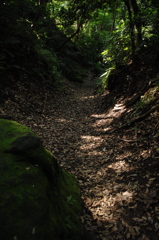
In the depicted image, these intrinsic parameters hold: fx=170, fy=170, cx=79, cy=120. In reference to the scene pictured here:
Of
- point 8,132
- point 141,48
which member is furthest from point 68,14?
point 8,132

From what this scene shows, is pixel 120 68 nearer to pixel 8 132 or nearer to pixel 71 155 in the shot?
pixel 71 155

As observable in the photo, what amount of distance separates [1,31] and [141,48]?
7.20m

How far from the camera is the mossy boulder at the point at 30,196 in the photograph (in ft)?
5.75

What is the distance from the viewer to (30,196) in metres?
2.00

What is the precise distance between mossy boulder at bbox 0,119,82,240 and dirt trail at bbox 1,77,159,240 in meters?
0.48

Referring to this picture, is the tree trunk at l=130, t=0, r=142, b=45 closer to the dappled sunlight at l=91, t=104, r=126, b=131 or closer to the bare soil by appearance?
the bare soil

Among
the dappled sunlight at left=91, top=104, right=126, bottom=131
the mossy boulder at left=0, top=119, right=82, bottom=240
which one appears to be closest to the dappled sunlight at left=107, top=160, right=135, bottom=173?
the mossy boulder at left=0, top=119, right=82, bottom=240

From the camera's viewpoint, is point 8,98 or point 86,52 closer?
point 8,98

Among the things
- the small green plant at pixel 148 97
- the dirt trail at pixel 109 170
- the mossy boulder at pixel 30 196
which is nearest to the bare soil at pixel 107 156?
the dirt trail at pixel 109 170

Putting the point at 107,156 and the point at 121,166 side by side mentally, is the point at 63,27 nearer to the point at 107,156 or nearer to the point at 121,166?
the point at 107,156

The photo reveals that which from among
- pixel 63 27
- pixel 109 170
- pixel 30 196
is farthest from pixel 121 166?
pixel 63 27

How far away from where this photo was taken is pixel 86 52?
1037 inches

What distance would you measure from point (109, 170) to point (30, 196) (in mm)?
2605

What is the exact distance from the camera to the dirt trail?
2.72 metres
